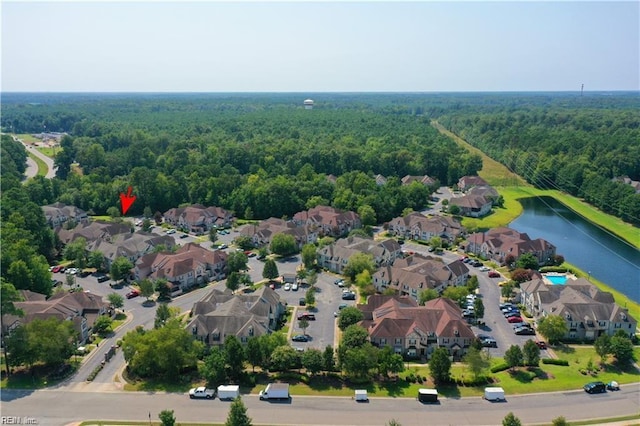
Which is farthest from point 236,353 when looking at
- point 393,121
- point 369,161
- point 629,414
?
point 393,121

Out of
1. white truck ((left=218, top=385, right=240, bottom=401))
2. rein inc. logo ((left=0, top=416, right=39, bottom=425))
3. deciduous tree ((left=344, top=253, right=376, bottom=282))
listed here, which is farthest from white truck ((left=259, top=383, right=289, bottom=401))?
deciduous tree ((left=344, top=253, right=376, bottom=282))

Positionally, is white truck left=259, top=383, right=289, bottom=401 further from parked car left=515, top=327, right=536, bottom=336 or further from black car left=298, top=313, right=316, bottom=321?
parked car left=515, top=327, right=536, bottom=336

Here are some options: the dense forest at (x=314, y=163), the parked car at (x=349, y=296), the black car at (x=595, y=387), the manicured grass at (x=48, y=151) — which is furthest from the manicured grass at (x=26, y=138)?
the black car at (x=595, y=387)

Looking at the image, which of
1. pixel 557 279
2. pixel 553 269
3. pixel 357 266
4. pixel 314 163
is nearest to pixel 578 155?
pixel 314 163

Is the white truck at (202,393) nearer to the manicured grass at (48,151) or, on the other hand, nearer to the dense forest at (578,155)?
the dense forest at (578,155)

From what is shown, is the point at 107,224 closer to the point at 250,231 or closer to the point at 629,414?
the point at 250,231

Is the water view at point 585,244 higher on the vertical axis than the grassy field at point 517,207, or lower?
lower

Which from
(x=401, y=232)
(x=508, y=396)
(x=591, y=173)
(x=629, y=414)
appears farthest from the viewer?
(x=591, y=173)
